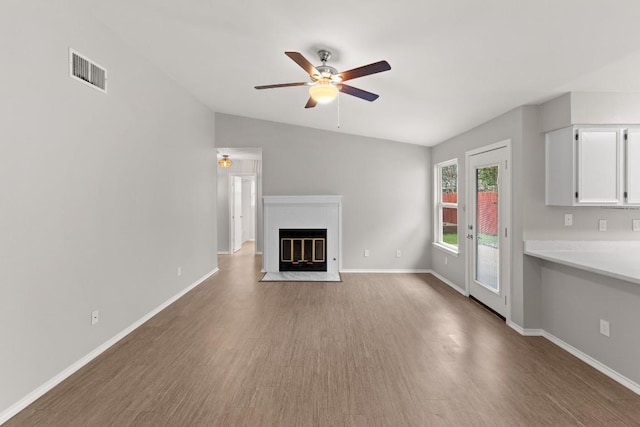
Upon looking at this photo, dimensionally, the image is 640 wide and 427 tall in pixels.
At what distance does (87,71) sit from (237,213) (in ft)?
20.7

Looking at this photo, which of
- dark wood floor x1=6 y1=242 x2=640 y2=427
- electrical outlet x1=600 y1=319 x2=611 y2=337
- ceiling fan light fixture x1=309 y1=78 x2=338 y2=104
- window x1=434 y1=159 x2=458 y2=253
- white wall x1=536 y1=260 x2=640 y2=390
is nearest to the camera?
dark wood floor x1=6 y1=242 x2=640 y2=427

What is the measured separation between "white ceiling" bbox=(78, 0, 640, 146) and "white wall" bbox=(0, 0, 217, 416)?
53 centimetres

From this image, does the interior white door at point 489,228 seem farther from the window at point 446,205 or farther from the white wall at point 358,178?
the white wall at point 358,178

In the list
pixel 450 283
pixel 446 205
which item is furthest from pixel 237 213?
pixel 450 283

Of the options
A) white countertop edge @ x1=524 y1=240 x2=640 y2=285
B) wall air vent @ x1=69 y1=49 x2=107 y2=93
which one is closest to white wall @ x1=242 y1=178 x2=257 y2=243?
wall air vent @ x1=69 y1=49 x2=107 y2=93

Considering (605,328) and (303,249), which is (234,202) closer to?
(303,249)

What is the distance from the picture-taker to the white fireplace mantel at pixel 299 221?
6.17 metres

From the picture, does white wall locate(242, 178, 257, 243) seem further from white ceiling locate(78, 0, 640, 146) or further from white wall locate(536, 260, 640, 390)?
white wall locate(536, 260, 640, 390)

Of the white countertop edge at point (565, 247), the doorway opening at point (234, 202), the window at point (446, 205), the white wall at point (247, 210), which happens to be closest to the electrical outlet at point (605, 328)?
the white countertop edge at point (565, 247)

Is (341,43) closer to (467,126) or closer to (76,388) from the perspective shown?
(467,126)

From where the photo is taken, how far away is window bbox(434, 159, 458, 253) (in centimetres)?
542

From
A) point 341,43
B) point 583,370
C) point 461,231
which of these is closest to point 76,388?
point 341,43

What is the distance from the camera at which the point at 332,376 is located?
2584mm

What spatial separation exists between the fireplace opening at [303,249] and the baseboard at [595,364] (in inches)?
144
